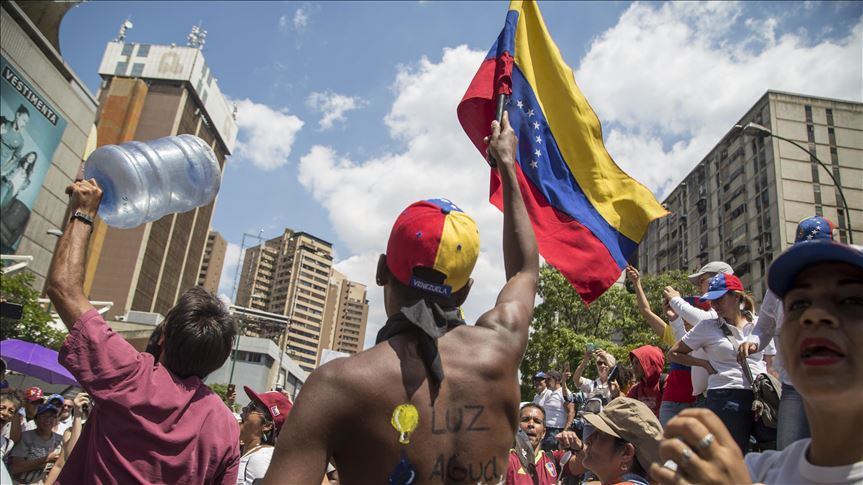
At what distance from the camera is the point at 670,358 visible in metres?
5.34

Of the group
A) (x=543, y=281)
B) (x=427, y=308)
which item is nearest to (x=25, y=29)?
(x=543, y=281)

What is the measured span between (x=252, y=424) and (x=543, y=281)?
1077 inches

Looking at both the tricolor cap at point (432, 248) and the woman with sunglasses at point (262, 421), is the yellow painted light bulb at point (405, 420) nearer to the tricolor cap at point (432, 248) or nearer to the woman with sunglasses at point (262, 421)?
the tricolor cap at point (432, 248)

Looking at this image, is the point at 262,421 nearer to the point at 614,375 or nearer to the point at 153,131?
the point at 614,375

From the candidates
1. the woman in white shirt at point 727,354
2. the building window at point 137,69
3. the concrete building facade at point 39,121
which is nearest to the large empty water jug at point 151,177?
the woman in white shirt at point 727,354

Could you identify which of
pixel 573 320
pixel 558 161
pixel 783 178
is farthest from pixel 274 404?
pixel 783 178

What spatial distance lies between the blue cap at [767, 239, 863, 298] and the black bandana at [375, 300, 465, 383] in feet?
3.25

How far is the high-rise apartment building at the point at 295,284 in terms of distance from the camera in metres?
168

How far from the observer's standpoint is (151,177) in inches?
164

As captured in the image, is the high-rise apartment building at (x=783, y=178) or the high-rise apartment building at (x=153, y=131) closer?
the high-rise apartment building at (x=783, y=178)

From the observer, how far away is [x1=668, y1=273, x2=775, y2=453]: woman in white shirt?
4633 mm

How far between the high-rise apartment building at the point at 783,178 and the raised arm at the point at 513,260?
165ft

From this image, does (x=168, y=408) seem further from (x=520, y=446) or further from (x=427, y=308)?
(x=520, y=446)

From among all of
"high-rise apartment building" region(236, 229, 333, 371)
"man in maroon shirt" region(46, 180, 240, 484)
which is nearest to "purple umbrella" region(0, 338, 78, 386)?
"man in maroon shirt" region(46, 180, 240, 484)
